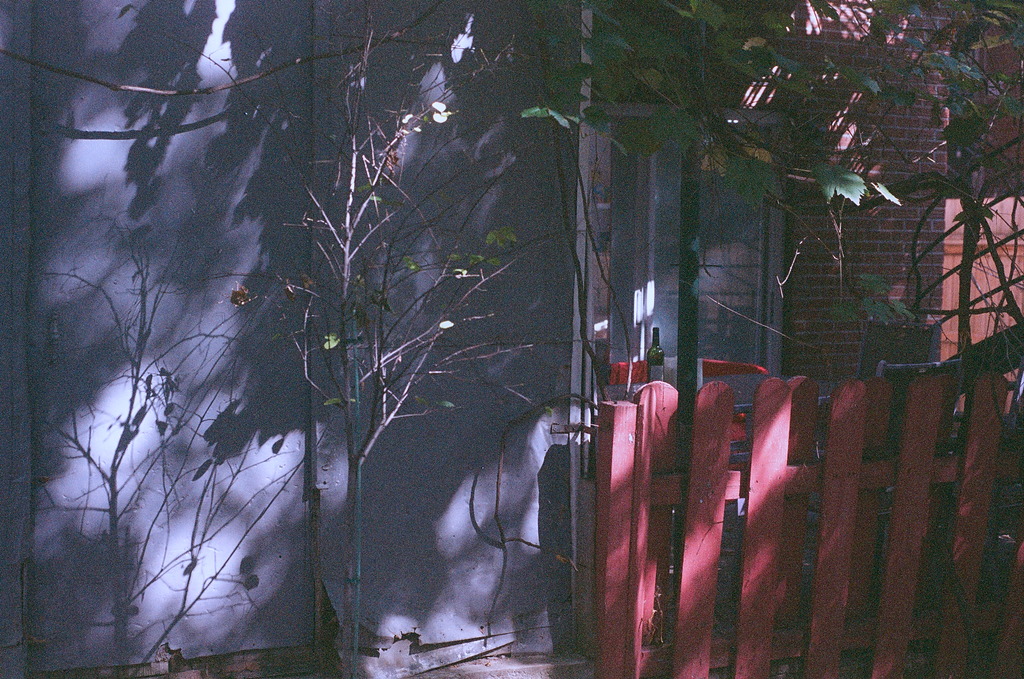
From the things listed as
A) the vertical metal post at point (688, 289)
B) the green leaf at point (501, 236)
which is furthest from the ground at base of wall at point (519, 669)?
the green leaf at point (501, 236)

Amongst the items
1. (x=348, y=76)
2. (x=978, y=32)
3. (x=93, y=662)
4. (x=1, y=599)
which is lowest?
(x=93, y=662)

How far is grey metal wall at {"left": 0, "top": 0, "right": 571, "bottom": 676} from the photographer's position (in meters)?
3.33

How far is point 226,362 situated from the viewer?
3.50 m

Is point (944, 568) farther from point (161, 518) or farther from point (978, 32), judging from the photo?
point (978, 32)

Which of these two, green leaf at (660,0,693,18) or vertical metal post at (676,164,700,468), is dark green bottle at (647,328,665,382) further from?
green leaf at (660,0,693,18)

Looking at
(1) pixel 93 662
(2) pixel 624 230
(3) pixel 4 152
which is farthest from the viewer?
(2) pixel 624 230

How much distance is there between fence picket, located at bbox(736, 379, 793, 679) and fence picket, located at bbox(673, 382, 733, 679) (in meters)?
0.13

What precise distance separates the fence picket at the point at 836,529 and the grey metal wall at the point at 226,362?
1031mm

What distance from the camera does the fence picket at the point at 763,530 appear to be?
3447mm

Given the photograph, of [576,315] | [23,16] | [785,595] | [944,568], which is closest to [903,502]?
[944,568]

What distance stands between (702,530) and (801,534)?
0.49 metres

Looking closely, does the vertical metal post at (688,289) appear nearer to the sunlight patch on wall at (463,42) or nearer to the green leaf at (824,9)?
the sunlight patch on wall at (463,42)

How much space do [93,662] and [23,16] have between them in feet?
7.90

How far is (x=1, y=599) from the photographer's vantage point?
324 centimetres
